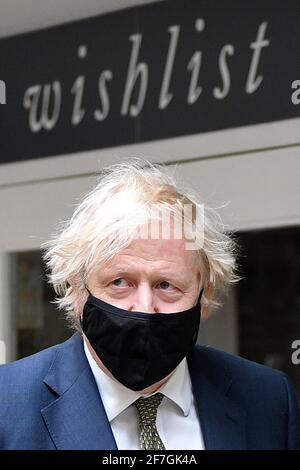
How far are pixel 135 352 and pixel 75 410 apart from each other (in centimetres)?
14

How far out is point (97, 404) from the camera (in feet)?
4.81

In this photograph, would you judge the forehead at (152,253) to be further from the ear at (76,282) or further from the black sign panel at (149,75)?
the black sign panel at (149,75)

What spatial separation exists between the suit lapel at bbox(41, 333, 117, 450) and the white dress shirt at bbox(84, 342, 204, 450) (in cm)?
2

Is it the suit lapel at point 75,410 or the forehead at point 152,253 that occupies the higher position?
the forehead at point 152,253

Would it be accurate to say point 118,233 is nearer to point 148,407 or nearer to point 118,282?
point 118,282

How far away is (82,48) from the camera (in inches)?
107

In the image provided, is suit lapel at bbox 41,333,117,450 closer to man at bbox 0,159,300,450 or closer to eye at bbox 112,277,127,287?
man at bbox 0,159,300,450

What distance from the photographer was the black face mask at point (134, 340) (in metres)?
1.43

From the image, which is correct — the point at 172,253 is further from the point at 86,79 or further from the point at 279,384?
the point at 86,79

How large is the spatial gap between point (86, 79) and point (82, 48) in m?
0.10

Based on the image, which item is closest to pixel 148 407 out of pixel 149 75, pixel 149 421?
pixel 149 421

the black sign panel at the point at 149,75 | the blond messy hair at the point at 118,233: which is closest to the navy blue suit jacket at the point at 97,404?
the blond messy hair at the point at 118,233

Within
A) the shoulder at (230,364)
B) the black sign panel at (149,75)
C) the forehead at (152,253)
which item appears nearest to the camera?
the forehead at (152,253)

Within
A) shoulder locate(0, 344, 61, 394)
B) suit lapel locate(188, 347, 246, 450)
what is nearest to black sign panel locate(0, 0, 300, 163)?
suit lapel locate(188, 347, 246, 450)
